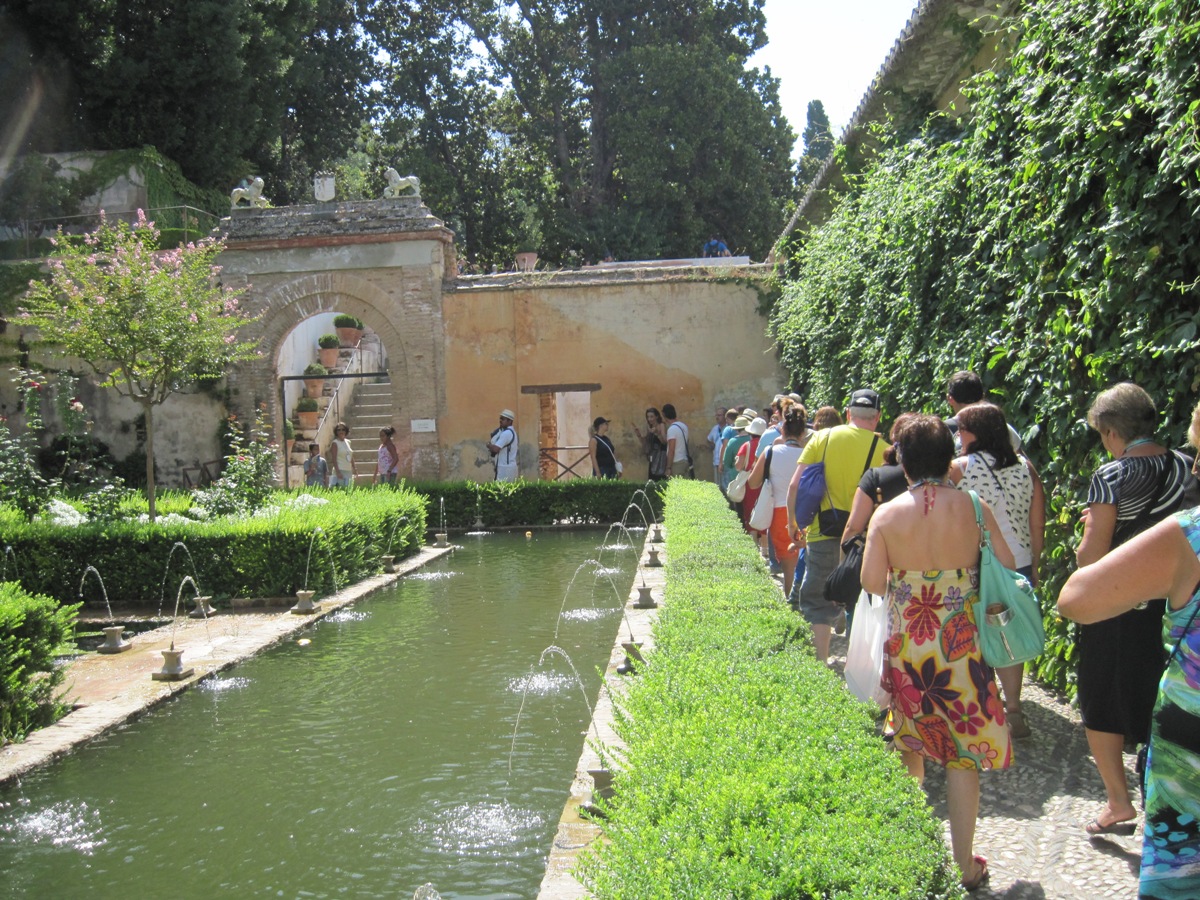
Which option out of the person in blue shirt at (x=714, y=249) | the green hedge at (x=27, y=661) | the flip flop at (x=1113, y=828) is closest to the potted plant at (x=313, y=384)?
the person in blue shirt at (x=714, y=249)

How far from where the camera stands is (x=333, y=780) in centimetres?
536

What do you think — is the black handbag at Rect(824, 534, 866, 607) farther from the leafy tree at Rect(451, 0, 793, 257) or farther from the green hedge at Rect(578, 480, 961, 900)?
the leafy tree at Rect(451, 0, 793, 257)

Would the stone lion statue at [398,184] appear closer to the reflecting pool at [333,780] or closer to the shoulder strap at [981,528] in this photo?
the reflecting pool at [333,780]

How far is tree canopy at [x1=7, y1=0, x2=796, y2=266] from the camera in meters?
28.4

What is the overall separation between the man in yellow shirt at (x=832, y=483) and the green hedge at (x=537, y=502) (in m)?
10.3

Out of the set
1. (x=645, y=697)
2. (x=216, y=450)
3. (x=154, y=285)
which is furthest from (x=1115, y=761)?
(x=216, y=450)

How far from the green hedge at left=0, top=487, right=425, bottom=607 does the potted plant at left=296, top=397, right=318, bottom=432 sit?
38.9ft

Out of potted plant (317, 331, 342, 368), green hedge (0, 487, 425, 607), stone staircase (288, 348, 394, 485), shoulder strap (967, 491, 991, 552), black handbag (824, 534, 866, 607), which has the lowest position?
green hedge (0, 487, 425, 607)

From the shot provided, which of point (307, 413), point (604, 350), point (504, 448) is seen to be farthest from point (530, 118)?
point (504, 448)

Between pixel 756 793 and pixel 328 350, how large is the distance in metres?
23.5

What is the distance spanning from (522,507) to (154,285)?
6.89m

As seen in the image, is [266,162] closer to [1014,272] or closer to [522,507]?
[522,507]

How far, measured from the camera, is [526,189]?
33.5 m

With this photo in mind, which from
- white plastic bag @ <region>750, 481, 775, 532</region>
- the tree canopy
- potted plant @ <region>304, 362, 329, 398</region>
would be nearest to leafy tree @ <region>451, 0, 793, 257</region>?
the tree canopy
